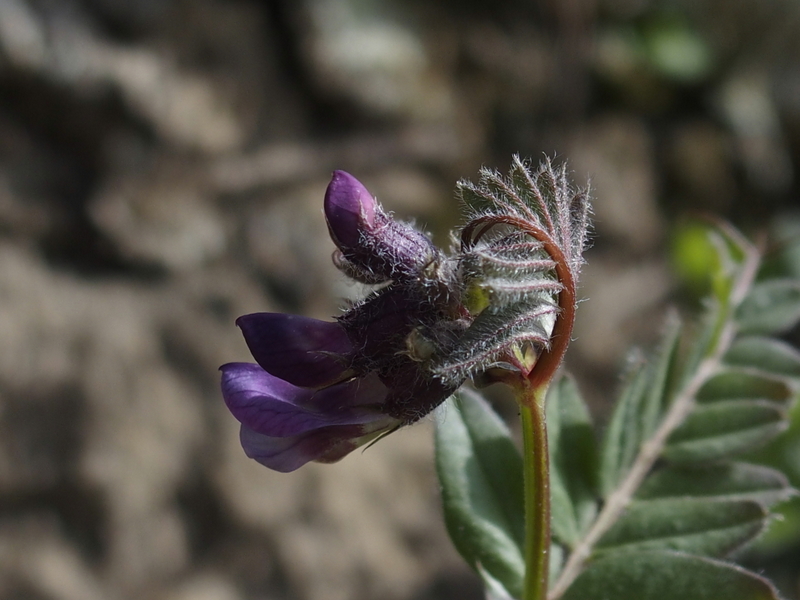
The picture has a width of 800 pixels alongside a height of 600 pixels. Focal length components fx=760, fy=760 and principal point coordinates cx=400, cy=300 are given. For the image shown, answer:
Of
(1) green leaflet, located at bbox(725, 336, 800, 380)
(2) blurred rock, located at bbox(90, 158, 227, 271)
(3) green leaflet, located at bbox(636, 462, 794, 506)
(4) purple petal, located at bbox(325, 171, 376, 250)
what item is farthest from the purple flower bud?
(2) blurred rock, located at bbox(90, 158, 227, 271)

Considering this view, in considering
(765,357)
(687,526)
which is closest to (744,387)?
(765,357)

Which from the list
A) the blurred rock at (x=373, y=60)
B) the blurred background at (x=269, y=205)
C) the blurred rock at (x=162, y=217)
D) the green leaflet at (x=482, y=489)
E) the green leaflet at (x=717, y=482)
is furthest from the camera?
the blurred rock at (x=373, y=60)

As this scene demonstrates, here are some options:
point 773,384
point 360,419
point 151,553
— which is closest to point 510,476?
point 360,419

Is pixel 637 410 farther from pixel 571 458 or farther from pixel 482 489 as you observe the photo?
pixel 482 489

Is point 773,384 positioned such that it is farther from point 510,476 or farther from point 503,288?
point 503,288

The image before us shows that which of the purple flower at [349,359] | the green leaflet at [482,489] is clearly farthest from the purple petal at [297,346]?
the green leaflet at [482,489]

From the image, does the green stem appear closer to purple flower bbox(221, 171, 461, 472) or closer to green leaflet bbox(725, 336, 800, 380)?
purple flower bbox(221, 171, 461, 472)

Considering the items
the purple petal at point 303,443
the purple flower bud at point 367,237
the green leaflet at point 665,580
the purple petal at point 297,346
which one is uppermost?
the purple flower bud at point 367,237

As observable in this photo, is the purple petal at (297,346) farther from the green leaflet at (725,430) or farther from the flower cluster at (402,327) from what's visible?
the green leaflet at (725,430)
